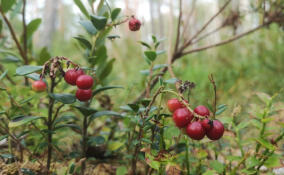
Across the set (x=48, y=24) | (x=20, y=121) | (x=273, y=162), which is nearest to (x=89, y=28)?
(x=20, y=121)

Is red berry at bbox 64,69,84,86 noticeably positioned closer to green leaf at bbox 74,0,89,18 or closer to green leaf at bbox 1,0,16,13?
green leaf at bbox 74,0,89,18

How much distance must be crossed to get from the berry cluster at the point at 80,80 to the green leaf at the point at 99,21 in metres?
0.14

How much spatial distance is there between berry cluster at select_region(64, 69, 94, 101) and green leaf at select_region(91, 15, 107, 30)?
142mm

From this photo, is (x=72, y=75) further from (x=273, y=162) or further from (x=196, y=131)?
(x=273, y=162)

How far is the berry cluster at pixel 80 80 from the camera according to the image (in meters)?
0.50

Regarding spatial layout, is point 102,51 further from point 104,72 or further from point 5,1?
point 5,1

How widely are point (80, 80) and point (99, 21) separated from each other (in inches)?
7.0

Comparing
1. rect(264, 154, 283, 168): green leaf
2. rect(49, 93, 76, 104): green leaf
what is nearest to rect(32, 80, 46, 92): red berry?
rect(49, 93, 76, 104): green leaf

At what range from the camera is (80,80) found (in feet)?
1.62

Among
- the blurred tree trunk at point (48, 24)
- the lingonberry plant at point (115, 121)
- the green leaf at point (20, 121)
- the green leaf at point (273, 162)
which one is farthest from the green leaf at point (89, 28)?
the blurred tree trunk at point (48, 24)

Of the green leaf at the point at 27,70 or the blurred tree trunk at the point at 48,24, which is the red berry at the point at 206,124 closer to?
the green leaf at the point at 27,70

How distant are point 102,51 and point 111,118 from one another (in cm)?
33

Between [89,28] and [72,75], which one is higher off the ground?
[89,28]

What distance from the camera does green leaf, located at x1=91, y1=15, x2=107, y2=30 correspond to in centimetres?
57
